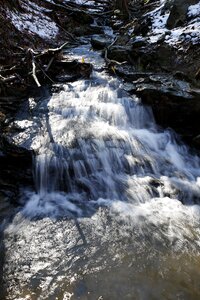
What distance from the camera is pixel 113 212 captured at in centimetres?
521

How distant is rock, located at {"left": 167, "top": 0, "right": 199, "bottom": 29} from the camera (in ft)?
37.6

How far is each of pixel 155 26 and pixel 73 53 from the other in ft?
10.4

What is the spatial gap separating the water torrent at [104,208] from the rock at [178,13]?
4.46 m

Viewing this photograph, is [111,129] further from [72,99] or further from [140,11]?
[140,11]

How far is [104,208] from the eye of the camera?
17.5ft

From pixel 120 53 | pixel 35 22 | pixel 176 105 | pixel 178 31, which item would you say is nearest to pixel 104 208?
pixel 176 105

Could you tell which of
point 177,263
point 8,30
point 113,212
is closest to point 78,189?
point 113,212

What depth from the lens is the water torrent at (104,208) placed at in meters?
3.87

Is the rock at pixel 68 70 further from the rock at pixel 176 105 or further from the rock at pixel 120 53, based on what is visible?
the rock at pixel 176 105

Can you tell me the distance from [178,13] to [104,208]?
885cm

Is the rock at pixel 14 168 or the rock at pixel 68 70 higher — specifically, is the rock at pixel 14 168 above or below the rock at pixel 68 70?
below

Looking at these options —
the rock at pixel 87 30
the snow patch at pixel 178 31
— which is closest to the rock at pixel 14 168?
the snow patch at pixel 178 31

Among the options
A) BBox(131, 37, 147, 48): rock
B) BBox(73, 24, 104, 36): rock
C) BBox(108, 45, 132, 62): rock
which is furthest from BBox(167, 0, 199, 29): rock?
BBox(73, 24, 104, 36): rock

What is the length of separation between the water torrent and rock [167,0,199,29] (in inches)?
175
